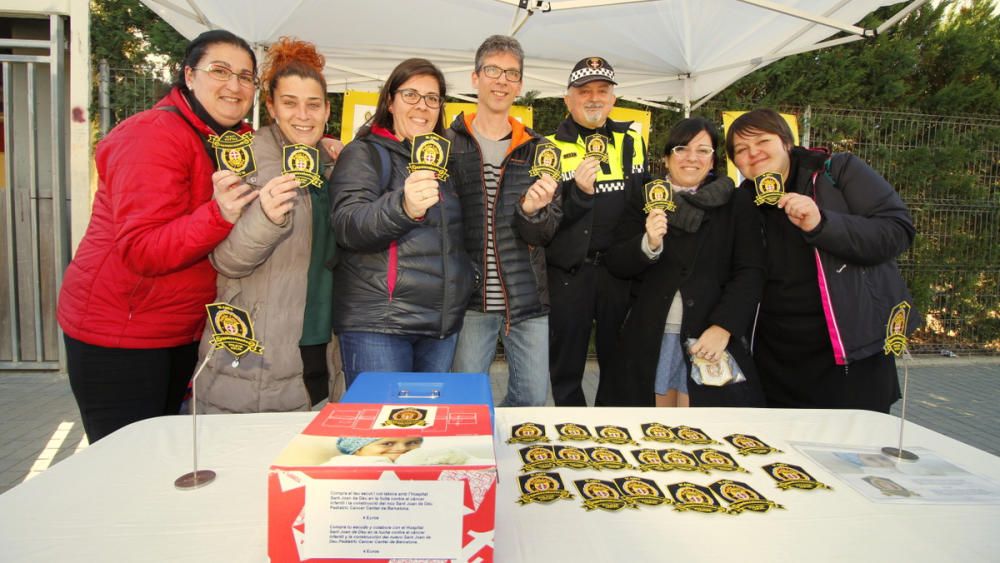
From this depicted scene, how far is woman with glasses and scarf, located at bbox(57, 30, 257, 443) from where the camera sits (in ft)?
6.07

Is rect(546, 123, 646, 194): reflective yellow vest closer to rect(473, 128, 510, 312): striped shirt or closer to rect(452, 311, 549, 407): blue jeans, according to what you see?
rect(473, 128, 510, 312): striped shirt

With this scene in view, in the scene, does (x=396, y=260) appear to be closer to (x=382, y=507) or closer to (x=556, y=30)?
(x=382, y=507)

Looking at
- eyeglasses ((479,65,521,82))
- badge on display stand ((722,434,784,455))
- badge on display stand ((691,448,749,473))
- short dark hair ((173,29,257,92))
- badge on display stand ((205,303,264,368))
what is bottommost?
badge on display stand ((691,448,749,473))

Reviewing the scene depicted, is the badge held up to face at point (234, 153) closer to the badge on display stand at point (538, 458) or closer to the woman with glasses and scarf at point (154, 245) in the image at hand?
the woman with glasses and scarf at point (154, 245)

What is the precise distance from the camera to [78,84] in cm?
575

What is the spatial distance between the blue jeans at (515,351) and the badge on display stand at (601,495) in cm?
140

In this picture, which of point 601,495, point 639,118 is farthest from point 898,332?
point 639,118

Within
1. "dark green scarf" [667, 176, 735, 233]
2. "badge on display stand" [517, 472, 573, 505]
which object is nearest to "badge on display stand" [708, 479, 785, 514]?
"badge on display stand" [517, 472, 573, 505]

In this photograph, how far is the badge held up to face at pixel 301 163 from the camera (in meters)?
1.86

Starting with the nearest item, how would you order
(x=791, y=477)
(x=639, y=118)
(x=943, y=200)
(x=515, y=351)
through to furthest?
(x=791, y=477) → (x=515, y=351) → (x=639, y=118) → (x=943, y=200)

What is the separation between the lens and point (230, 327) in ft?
5.22

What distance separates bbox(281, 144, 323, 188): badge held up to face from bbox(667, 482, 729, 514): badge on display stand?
145 centimetres

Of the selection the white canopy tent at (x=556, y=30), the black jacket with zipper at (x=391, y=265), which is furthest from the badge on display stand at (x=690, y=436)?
the white canopy tent at (x=556, y=30)

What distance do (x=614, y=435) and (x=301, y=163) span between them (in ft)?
4.38
